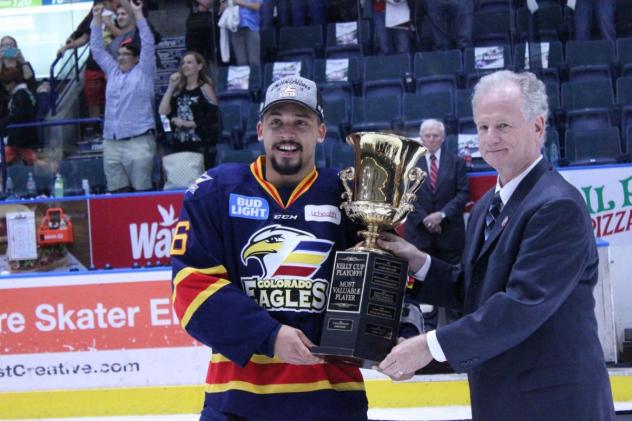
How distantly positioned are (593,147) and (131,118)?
3.62 m

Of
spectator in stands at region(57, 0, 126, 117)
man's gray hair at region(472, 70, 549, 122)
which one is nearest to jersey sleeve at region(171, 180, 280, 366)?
man's gray hair at region(472, 70, 549, 122)

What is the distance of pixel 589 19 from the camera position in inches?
307

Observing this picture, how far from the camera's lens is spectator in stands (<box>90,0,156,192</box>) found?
7.65 metres

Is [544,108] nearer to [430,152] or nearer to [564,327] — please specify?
[564,327]

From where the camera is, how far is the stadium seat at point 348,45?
8.07 m

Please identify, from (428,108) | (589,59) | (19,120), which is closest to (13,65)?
(19,120)

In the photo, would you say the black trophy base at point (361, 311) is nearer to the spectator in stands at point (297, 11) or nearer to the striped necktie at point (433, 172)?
the striped necktie at point (433, 172)

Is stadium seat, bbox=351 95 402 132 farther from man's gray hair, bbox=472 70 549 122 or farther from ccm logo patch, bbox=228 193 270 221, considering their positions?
man's gray hair, bbox=472 70 549 122

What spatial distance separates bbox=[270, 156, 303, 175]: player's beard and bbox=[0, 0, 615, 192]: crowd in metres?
4.75

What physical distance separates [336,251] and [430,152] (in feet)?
13.3

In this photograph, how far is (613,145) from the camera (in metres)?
7.14

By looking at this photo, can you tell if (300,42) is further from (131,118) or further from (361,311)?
(361,311)

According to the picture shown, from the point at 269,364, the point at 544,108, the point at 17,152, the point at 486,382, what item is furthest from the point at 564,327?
the point at 17,152

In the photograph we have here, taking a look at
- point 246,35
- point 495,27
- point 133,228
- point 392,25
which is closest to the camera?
point 133,228
